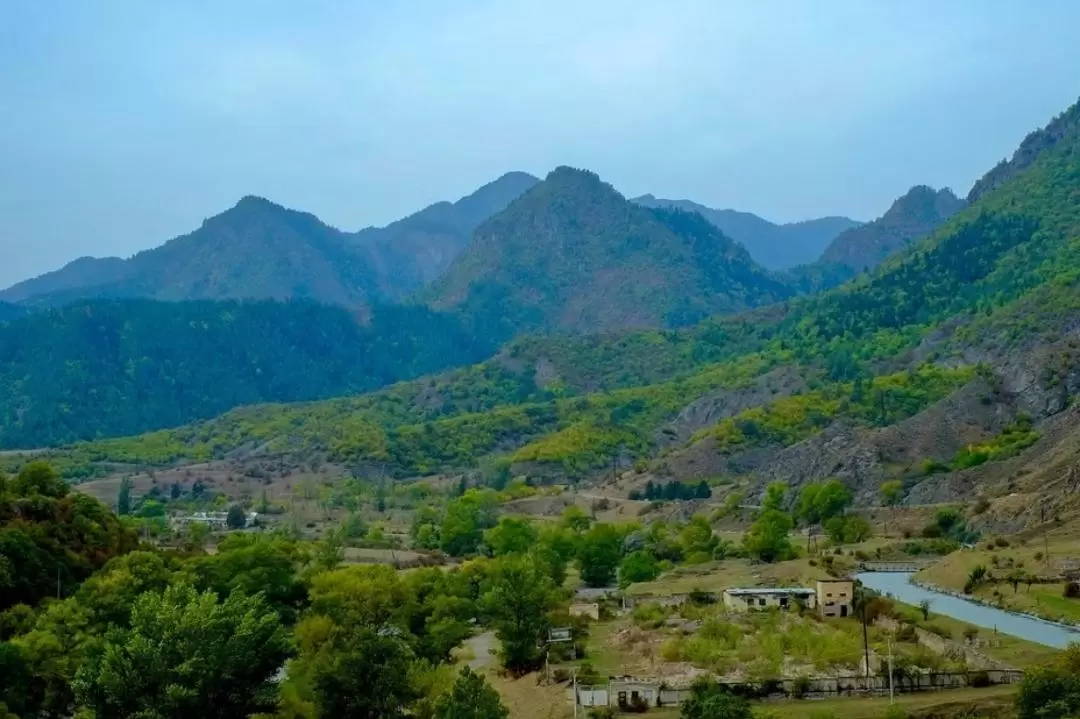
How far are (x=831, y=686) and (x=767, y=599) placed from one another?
2139 centimetres

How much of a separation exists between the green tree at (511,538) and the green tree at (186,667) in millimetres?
62761

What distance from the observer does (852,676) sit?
2078 inches

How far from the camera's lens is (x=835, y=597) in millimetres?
71062

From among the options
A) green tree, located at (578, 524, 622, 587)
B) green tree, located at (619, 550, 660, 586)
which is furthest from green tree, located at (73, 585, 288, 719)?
green tree, located at (578, 524, 622, 587)

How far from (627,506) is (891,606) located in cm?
8346

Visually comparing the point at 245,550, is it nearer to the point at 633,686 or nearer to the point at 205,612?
the point at 205,612

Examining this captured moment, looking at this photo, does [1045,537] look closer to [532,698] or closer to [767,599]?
[767,599]

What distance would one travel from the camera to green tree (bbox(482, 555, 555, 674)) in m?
64.2

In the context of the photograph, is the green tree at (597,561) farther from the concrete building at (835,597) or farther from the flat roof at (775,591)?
the concrete building at (835,597)

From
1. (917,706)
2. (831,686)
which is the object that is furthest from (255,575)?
(917,706)

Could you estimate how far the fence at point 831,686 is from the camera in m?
51.5

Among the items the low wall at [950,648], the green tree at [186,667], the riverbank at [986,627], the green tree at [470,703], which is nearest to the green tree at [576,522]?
the riverbank at [986,627]

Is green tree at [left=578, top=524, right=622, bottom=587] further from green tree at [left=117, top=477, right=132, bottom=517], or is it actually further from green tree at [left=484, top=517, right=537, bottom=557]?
green tree at [left=117, top=477, right=132, bottom=517]

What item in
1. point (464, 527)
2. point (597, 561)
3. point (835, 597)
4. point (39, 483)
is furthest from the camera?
point (464, 527)
